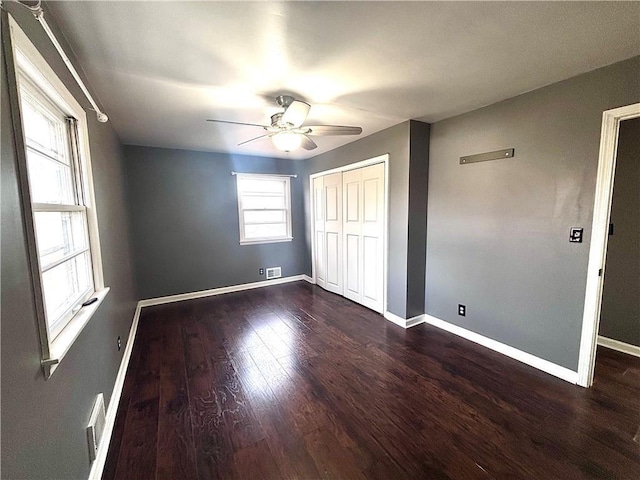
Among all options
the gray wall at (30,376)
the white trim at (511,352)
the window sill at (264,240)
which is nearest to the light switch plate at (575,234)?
the white trim at (511,352)

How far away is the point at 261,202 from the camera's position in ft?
15.8

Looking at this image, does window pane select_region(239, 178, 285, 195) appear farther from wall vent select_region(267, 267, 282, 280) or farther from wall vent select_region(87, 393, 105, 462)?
wall vent select_region(87, 393, 105, 462)

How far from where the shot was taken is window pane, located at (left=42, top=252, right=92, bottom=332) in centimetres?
124

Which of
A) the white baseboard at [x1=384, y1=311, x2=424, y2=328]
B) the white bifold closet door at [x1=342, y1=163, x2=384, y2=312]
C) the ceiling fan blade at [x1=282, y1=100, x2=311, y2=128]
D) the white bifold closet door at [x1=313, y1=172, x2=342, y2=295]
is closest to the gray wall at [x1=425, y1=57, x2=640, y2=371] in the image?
the white baseboard at [x1=384, y1=311, x2=424, y2=328]

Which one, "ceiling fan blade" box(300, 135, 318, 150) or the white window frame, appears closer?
the white window frame

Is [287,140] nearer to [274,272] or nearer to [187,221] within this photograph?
[187,221]

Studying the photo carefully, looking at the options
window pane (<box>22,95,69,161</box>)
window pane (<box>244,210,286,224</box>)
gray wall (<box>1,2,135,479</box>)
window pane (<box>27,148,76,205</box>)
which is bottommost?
gray wall (<box>1,2,135,479</box>)

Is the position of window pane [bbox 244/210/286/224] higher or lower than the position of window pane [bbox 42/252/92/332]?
higher

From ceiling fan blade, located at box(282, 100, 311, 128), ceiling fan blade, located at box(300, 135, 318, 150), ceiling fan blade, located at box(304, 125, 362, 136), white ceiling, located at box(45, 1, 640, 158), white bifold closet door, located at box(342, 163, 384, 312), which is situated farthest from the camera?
white bifold closet door, located at box(342, 163, 384, 312)

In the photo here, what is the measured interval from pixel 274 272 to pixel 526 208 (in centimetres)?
383

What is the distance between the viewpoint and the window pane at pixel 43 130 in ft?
3.84

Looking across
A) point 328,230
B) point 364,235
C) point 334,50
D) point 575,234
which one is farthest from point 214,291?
point 575,234

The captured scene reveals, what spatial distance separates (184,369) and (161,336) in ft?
2.86

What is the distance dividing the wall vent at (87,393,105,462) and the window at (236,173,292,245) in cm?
320
